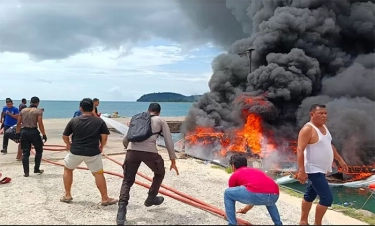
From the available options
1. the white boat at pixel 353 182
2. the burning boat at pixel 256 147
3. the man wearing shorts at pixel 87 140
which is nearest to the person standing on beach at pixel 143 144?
the man wearing shorts at pixel 87 140

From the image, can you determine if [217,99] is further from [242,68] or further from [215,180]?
[215,180]

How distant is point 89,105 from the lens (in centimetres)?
564

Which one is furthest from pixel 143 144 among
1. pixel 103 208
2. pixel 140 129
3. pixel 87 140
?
pixel 103 208

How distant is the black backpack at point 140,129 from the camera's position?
198 inches

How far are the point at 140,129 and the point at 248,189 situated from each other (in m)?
1.82

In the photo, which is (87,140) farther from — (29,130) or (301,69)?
(301,69)

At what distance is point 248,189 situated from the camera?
4301mm

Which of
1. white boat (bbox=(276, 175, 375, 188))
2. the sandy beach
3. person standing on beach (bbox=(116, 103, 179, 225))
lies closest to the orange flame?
white boat (bbox=(276, 175, 375, 188))

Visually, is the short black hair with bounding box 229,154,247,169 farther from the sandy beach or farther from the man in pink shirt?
the sandy beach

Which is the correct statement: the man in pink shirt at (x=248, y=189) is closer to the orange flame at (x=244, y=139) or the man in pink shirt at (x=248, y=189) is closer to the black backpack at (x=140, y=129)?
the black backpack at (x=140, y=129)

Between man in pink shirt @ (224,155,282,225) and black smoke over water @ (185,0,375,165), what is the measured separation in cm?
1825

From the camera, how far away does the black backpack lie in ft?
16.5

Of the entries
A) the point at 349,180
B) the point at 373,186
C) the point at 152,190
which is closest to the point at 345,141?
the point at 349,180

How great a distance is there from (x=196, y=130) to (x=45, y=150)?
1378 centimetres
